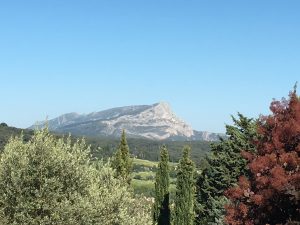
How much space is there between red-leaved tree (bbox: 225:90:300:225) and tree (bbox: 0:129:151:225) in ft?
21.0

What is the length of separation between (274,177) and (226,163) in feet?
101

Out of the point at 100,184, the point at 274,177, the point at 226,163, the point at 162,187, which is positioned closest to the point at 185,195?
the point at 226,163

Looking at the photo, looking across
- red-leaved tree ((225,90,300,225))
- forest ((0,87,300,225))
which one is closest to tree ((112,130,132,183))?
forest ((0,87,300,225))

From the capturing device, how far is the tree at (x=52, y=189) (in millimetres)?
20766

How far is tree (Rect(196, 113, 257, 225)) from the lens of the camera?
153 feet

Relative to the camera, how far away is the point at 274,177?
17828 millimetres

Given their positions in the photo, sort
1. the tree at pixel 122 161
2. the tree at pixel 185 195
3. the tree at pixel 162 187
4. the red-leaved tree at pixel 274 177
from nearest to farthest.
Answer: the red-leaved tree at pixel 274 177, the tree at pixel 185 195, the tree at pixel 122 161, the tree at pixel 162 187

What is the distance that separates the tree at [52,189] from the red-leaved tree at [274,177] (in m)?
6.41

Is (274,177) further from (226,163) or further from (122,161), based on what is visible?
(122,161)

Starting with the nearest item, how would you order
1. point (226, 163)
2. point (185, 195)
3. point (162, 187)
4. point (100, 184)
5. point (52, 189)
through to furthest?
point (52, 189), point (100, 184), point (226, 163), point (185, 195), point (162, 187)

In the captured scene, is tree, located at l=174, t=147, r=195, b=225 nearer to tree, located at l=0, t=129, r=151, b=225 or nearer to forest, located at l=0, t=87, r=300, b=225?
forest, located at l=0, t=87, r=300, b=225

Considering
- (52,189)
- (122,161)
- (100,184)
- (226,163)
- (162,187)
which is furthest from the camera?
(162,187)

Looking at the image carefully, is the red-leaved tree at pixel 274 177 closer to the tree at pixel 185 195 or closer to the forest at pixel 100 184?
the forest at pixel 100 184

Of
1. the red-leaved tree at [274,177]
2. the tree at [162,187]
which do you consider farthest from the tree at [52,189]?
the tree at [162,187]
